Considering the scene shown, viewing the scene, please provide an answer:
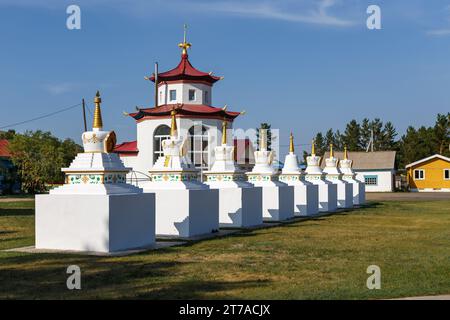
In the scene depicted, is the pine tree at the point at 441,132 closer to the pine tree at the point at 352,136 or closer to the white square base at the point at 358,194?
the pine tree at the point at 352,136

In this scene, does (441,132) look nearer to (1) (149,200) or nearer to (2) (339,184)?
(2) (339,184)

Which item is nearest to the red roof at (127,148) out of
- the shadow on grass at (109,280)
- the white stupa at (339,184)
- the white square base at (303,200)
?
the white stupa at (339,184)

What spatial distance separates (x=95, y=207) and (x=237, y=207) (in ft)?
23.4

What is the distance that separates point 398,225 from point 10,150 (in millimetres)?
42882

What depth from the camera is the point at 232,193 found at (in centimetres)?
1925

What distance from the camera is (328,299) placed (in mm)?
8180

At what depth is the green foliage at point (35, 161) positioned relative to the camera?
168 ft

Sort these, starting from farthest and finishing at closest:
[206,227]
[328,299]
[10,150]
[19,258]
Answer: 1. [10,150]
2. [206,227]
3. [19,258]
4. [328,299]

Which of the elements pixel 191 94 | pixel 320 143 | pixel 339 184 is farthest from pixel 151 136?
pixel 320 143

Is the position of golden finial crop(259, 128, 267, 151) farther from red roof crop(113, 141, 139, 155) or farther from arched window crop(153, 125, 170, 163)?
red roof crop(113, 141, 139, 155)

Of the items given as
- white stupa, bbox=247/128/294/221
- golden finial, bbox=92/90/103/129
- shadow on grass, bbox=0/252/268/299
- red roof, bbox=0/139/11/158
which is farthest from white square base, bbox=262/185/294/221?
red roof, bbox=0/139/11/158

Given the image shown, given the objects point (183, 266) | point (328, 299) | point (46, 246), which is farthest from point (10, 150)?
point (328, 299)

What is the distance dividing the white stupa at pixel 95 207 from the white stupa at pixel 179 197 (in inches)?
80.5
